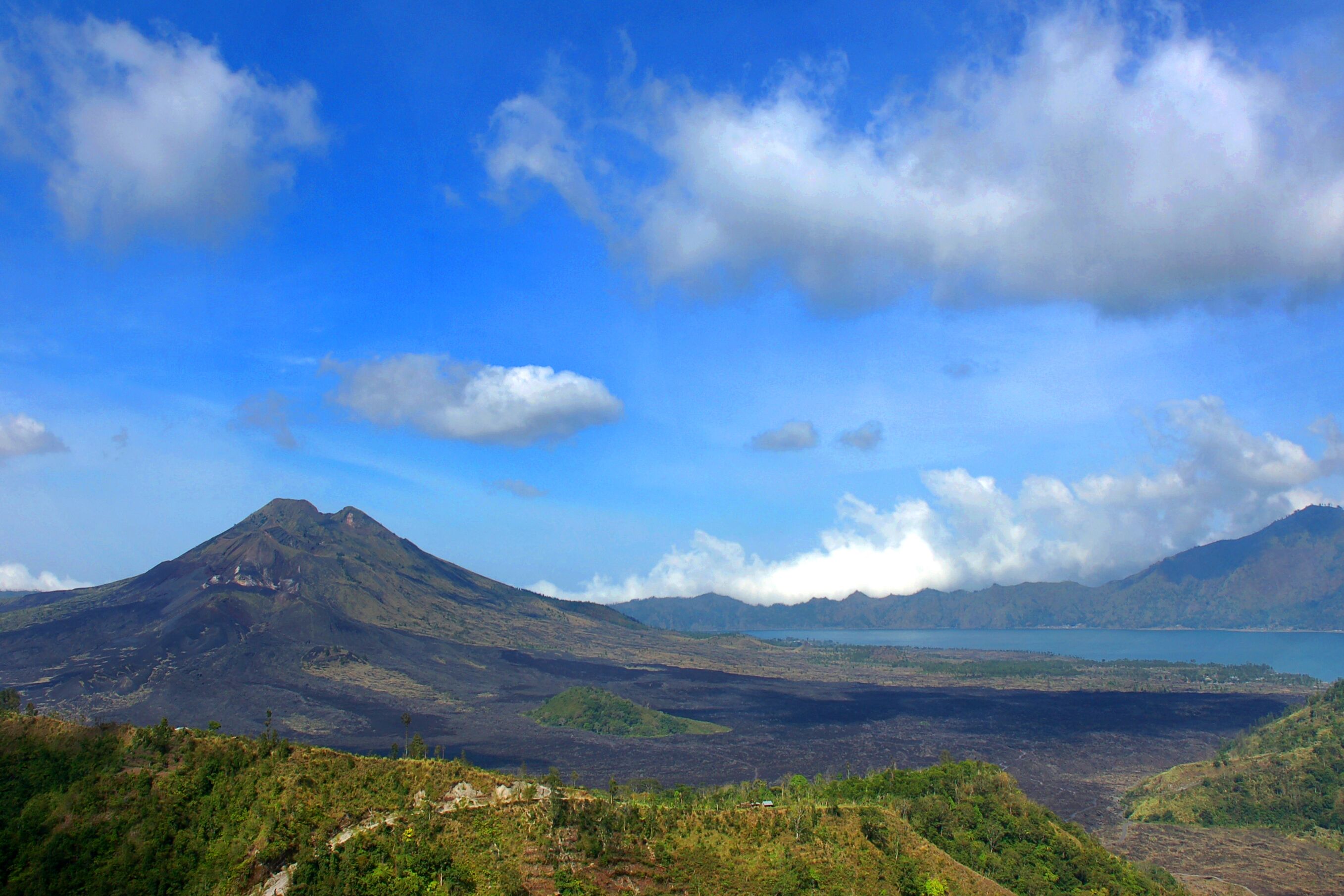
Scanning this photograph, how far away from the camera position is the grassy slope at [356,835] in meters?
35.3

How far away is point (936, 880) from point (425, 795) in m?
27.6

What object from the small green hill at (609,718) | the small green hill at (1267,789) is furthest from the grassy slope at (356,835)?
the small green hill at (609,718)

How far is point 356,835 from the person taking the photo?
36062mm

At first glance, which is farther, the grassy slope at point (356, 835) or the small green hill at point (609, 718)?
the small green hill at point (609, 718)

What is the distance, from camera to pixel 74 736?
43.5 m

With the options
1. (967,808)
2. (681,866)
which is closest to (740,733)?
(967,808)

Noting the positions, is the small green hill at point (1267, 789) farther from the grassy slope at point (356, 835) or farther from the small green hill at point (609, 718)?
the small green hill at point (609, 718)

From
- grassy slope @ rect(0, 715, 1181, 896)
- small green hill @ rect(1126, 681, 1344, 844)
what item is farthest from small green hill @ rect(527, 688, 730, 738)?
grassy slope @ rect(0, 715, 1181, 896)

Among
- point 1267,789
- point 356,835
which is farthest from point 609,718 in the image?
point 356,835

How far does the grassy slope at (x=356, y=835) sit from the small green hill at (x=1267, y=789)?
7166 centimetres

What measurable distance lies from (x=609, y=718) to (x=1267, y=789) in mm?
103279

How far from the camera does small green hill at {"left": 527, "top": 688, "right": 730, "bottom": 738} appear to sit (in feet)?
493

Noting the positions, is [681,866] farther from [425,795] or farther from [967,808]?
[967,808]

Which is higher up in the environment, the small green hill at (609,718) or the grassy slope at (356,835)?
the grassy slope at (356,835)
